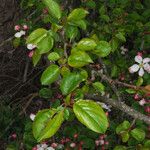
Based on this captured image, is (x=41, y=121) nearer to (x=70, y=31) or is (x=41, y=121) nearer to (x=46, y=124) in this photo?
(x=46, y=124)

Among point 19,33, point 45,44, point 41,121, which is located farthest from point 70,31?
point 19,33

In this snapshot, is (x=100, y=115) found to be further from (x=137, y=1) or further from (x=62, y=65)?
(x=137, y=1)

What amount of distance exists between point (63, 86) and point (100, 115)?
19 cm

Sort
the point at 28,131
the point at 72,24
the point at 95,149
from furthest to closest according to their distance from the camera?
the point at 95,149 < the point at 28,131 < the point at 72,24

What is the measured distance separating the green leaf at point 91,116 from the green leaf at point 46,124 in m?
0.06

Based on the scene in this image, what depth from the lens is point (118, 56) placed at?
2.90 meters

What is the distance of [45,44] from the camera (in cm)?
135

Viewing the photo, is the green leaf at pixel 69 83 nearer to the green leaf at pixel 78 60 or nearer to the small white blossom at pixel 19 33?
the green leaf at pixel 78 60

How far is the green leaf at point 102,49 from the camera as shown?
148 cm

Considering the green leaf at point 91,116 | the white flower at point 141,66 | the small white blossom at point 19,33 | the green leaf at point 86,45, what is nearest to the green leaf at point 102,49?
the green leaf at point 86,45

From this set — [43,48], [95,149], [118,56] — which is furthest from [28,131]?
[43,48]

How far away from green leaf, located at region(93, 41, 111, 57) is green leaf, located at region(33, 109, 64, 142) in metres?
0.41

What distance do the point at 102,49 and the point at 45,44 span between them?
26cm

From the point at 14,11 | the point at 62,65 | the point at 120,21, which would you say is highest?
the point at 62,65
